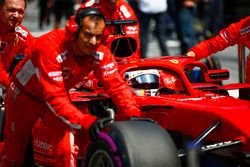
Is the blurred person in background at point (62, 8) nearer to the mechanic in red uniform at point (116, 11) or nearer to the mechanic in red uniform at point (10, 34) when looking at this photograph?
the mechanic in red uniform at point (116, 11)

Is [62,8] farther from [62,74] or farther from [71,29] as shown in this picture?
[71,29]

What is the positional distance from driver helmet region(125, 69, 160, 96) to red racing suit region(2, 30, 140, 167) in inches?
41.0

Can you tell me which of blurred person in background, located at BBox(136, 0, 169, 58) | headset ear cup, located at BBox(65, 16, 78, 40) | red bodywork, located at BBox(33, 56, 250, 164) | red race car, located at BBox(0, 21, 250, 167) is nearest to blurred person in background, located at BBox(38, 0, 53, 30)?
blurred person in background, located at BBox(136, 0, 169, 58)

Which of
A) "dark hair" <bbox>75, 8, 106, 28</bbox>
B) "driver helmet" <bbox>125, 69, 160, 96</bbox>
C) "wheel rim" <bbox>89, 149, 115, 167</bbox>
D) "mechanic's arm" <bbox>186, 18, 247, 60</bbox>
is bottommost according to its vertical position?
"wheel rim" <bbox>89, 149, 115, 167</bbox>

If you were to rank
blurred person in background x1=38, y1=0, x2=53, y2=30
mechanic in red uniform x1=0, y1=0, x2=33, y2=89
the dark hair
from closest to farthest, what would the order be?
the dark hair < mechanic in red uniform x1=0, y1=0, x2=33, y2=89 < blurred person in background x1=38, y1=0, x2=53, y2=30

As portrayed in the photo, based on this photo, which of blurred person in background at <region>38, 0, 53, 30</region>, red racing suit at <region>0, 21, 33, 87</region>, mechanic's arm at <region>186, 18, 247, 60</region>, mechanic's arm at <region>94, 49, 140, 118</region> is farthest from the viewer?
blurred person in background at <region>38, 0, 53, 30</region>

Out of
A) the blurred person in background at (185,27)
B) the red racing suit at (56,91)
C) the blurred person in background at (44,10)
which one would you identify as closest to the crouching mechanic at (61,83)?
the red racing suit at (56,91)

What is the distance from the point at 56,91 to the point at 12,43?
85.1 inches

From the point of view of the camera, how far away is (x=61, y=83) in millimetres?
5605

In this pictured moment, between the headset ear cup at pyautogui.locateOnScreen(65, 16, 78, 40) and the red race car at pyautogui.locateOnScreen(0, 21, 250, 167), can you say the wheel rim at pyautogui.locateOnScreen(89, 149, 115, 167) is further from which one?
the headset ear cup at pyautogui.locateOnScreen(65, 16, 78, 40)

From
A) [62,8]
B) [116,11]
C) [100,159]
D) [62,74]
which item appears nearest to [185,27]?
[116,11]

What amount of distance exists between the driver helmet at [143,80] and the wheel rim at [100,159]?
5.08 feet

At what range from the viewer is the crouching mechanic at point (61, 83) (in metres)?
5.57

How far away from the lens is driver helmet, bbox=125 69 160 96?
22.9 feet
